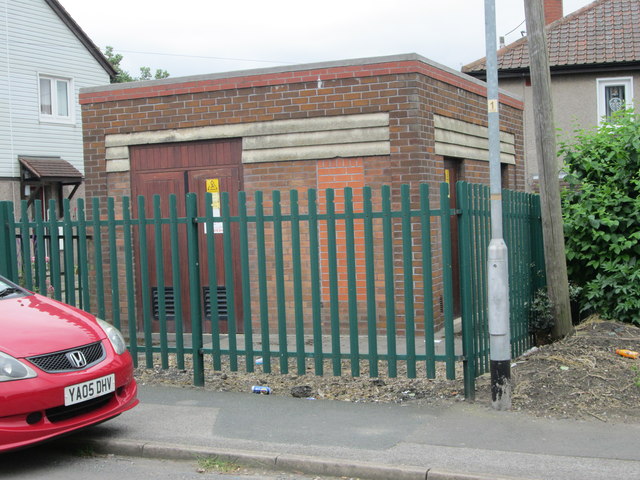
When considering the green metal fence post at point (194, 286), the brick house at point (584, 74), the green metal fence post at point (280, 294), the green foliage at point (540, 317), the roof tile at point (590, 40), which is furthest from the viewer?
the roof tile at point (590, 40)

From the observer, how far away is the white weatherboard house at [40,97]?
2186 centimetres

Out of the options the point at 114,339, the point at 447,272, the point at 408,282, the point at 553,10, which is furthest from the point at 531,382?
the point at 553,10

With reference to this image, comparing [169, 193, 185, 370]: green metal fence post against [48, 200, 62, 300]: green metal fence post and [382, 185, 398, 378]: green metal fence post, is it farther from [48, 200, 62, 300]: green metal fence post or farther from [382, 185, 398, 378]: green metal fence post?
[382, 185, 398, 378]: green metal fence post

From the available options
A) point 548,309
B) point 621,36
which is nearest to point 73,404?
point 548,309

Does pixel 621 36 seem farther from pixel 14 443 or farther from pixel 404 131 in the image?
pixel 14 443

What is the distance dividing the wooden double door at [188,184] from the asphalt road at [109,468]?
4.72 m

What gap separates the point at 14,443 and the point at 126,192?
642cm

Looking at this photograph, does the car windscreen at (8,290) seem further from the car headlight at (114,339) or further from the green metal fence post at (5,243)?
the green metal fence post at (5,243)

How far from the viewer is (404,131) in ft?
31.5

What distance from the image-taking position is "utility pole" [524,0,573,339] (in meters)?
7.98

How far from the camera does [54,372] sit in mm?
5227

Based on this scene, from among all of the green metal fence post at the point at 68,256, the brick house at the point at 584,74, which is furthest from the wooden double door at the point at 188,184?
the brick house at the point at 584,74

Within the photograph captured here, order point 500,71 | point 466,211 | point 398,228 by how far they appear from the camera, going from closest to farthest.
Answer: point 466,211
point 398,228
point 500,71

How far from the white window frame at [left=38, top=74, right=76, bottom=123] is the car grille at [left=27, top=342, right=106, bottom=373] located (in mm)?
19203
